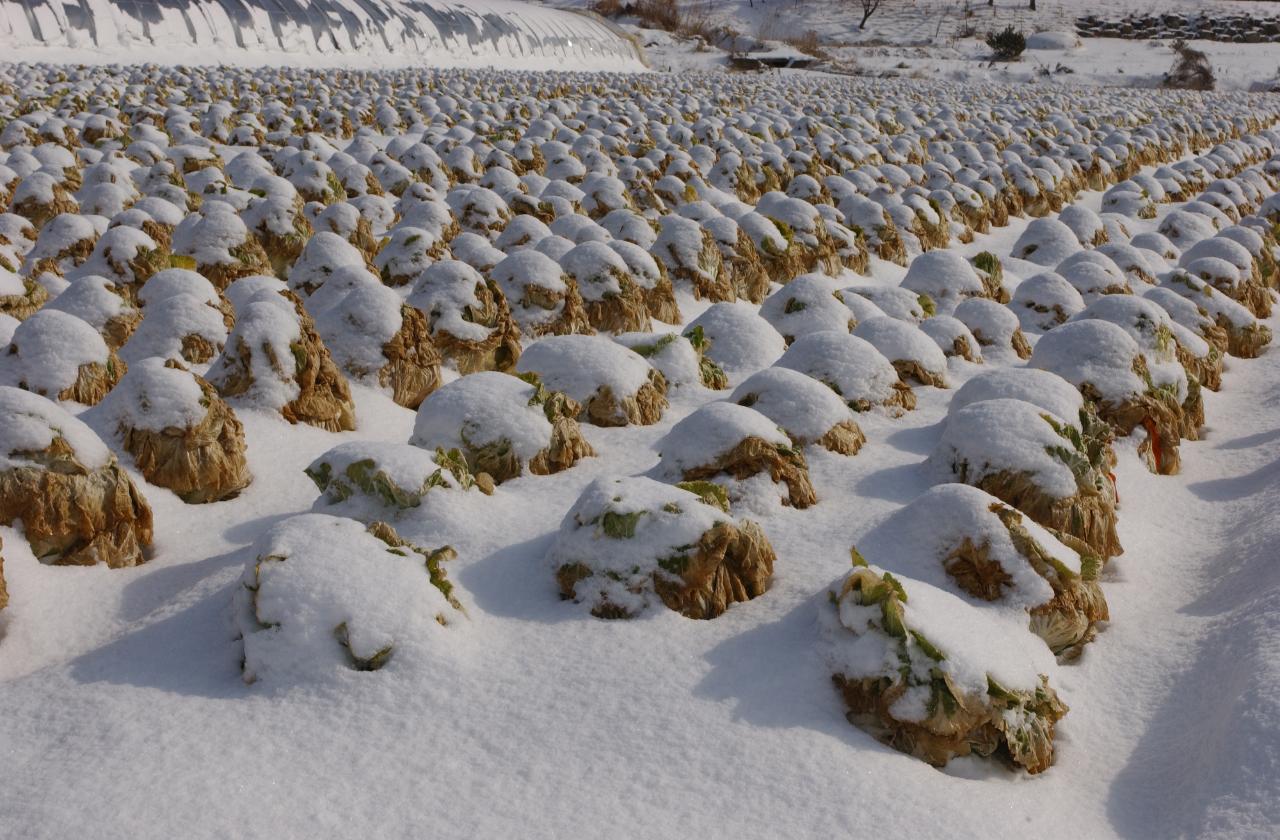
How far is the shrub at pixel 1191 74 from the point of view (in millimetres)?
35969

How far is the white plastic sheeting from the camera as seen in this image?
2216 centimetres

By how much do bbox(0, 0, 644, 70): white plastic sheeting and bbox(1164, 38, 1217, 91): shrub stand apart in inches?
769

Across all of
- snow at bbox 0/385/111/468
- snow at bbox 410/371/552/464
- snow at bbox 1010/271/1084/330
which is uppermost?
snow at bbox 0/385/111/468

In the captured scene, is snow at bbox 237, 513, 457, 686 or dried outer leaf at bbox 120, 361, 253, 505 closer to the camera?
snow at bbox 237, 513, 457, 686

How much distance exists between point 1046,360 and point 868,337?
0.96 meters

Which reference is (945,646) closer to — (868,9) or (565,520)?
(565,520)

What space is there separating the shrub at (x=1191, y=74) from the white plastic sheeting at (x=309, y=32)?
64.0 ft

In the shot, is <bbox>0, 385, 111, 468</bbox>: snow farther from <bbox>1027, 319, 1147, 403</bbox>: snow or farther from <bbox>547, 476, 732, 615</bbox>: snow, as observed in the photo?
<bbox>1027, 319, 1147, 403</bbox>: snow

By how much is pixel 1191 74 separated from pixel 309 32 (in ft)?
101

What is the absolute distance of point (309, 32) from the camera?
2634cm

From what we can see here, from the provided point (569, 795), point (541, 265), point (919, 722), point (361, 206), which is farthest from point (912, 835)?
point (361, 206)

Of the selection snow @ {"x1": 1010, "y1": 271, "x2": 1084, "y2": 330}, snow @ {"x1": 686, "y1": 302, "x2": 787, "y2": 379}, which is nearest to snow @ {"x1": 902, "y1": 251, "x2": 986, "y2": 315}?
snow @ {"x1": 1010, "y1": 271, "x2": 1084, "y2": 330}

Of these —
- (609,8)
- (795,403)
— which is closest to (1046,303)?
(795,403)

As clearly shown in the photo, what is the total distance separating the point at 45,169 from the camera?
8836 millimetres
